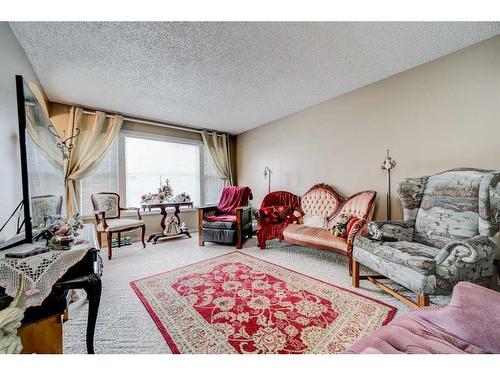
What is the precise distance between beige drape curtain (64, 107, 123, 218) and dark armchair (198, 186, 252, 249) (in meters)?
2.08

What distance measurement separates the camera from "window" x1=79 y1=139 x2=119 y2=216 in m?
3.60

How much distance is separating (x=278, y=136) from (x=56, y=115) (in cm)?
397

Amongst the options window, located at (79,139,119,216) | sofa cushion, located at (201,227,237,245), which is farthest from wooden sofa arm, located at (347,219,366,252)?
window, located at (79,139,119,216)

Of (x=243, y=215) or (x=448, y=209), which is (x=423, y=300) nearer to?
(x=448, y=209)

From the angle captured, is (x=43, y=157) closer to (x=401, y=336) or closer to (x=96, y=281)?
(x=96, y=281)

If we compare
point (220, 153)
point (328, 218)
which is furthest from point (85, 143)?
point (328, 218)

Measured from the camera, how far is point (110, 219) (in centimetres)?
353

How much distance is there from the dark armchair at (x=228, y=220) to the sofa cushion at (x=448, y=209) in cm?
237

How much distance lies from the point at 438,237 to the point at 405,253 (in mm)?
599

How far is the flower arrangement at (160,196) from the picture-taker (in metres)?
4.05

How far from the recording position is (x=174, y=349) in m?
1.29

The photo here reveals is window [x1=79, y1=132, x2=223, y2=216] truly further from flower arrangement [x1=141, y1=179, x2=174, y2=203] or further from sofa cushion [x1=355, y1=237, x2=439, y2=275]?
sofa cushion [x1=355, y1=237, x2=439, y2=275]

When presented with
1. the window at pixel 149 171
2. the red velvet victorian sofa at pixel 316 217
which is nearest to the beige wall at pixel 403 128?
the red velvet victorian sofa at pixel 316 217
